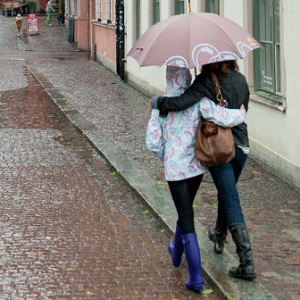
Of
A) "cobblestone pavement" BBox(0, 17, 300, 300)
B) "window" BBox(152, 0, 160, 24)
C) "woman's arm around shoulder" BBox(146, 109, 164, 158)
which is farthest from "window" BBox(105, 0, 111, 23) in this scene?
"woman's arm around shoulder" BBox(146, 109, 164, 158)

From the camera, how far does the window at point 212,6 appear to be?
40.7 ft

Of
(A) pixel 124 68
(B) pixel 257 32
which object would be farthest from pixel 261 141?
(A) pixel 124 68

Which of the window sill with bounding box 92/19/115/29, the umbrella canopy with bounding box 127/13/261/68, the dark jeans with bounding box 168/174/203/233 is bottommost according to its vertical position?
the dark jeans with bounding box 168/174/203/233

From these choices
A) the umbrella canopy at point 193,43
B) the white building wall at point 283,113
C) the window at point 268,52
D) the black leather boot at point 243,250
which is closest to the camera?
the umbrella canopy at point 193,43

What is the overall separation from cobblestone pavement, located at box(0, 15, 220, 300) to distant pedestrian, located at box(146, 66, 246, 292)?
0.39 m

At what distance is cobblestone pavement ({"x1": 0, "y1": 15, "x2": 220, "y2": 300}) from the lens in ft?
18.6

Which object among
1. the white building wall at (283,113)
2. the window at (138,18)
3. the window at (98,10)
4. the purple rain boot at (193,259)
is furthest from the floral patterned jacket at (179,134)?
the window at (98,10)

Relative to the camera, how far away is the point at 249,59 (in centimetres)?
1042

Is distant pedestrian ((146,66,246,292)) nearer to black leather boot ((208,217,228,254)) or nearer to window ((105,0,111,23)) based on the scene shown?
black leather boot ((208,217,228,254))

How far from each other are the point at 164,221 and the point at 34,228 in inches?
48.0

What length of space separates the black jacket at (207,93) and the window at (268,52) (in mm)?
4100

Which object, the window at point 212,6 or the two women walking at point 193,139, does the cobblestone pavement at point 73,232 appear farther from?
the window at point 212,6

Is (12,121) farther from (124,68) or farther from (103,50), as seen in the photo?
(103,50)

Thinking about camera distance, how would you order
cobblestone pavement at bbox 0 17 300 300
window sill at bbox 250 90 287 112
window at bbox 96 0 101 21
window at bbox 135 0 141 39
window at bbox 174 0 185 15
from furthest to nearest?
1. window at bbox 96 0 101 21
2. window at bbox 135 0 141 39
3. window at bbox 174 0 185 15
4. window sill at bbox 250 90 287 112
5. cobblestone pavement at bbox 0 17 300 300
